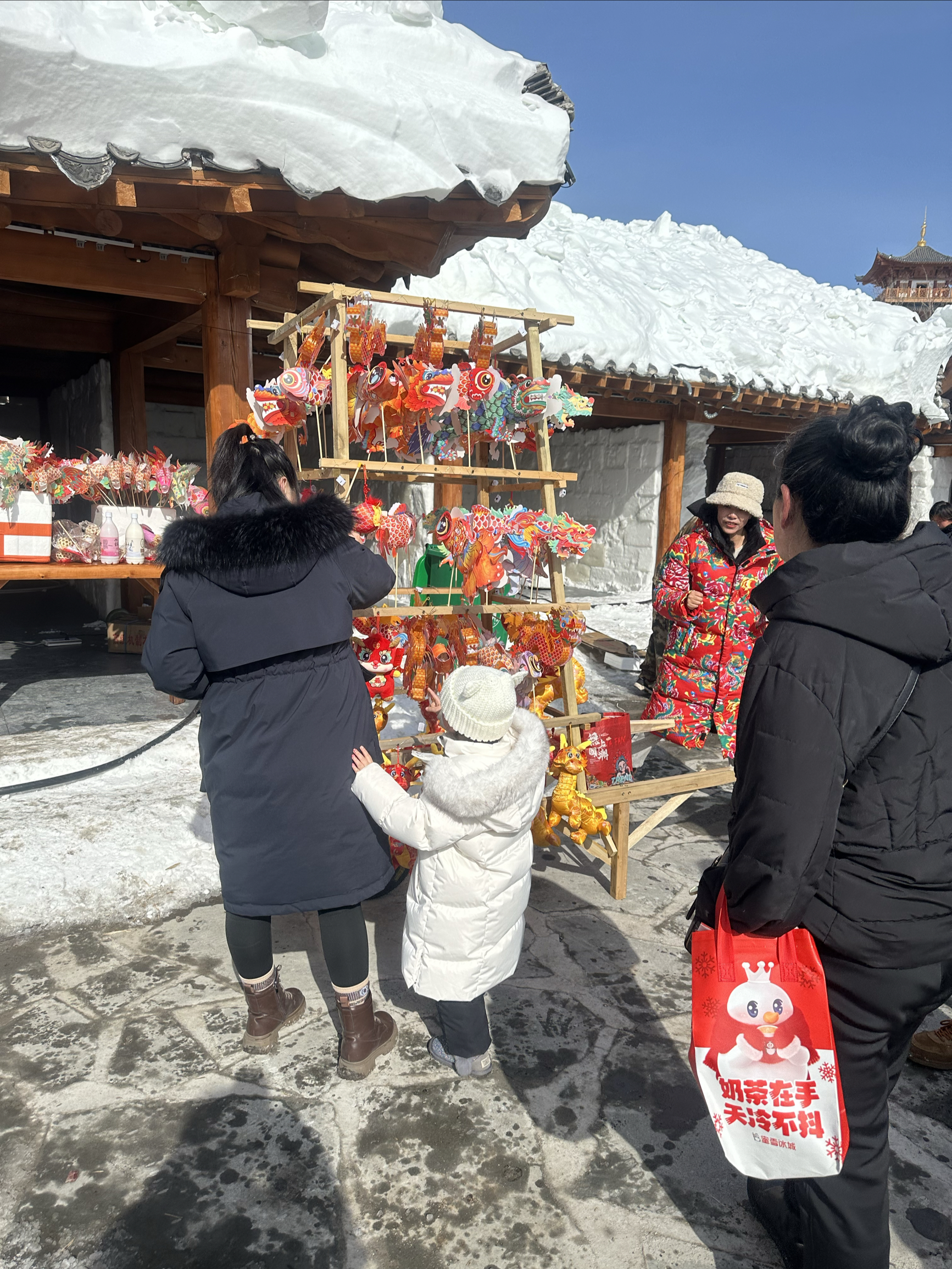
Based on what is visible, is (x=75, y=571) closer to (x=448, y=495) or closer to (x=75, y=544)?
(x=75, y=544)

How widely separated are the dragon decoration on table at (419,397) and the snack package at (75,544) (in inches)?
77.2

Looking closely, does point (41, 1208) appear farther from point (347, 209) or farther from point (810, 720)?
point (347, 209)

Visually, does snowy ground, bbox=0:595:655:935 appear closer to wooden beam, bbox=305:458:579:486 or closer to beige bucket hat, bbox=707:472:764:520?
wooden beam, bbox=305:458:579:486

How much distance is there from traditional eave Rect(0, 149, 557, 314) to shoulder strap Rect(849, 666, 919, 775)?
3.38 meters

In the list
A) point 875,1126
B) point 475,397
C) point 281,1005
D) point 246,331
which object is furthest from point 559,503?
point 875,1126

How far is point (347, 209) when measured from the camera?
12.2 ft

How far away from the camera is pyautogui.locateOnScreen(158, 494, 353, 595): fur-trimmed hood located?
1.87m

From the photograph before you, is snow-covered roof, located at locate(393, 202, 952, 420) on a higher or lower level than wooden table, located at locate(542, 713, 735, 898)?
higher

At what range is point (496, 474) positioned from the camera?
296cm

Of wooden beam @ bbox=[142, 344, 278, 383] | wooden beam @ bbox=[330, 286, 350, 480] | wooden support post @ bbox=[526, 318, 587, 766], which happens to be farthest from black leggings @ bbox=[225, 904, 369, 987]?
wooden beam @ bbox=[142, 344, 278, 383]

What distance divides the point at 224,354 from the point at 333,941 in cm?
361

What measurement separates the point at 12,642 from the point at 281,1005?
5922 millimetres

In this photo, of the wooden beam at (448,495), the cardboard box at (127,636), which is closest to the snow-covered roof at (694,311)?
the wooden beam at (448,495)

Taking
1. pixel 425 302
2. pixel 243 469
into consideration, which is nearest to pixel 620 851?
pixel 243 469
